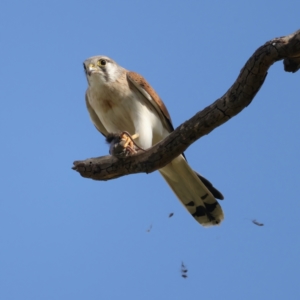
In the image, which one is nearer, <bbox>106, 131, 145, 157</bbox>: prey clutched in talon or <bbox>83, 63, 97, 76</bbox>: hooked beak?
<bbox>106, 131, 145, 157</bbox>: prey clutched in talon

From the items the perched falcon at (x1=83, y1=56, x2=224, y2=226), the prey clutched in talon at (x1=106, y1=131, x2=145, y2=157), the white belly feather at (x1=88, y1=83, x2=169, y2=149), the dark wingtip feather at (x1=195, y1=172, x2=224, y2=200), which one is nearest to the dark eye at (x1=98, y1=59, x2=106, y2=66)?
the perched falcon at (x1=83, y1=56, x2=224, y2=226)

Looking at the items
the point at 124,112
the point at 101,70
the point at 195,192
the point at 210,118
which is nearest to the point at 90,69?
the point at 101,70

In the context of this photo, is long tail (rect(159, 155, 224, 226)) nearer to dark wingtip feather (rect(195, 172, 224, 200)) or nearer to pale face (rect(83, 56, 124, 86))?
dark wingtip feather (rect(195, 172, 224, 200))

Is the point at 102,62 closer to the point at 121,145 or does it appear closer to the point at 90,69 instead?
the point at 90,69

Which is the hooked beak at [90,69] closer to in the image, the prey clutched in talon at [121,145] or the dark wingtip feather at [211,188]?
the prey clutched in talon at [121,145]

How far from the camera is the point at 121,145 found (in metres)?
4.15

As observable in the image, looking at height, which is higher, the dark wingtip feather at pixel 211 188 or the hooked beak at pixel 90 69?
the hooked beak at pixel 90 69

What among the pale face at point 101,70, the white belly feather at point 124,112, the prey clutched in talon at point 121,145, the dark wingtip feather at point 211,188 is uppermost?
the pale face at point 101,70

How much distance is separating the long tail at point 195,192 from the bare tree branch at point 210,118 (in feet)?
2.74

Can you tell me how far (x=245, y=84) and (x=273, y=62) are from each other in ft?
0.72

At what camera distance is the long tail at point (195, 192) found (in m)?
4.97

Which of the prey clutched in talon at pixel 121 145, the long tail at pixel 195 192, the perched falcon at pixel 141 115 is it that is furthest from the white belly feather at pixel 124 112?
the prey clutched in talon at pixel 121 145

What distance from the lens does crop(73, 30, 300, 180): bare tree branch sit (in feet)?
11.3

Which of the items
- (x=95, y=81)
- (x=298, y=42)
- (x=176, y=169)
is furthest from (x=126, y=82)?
(x=298, y=42)
